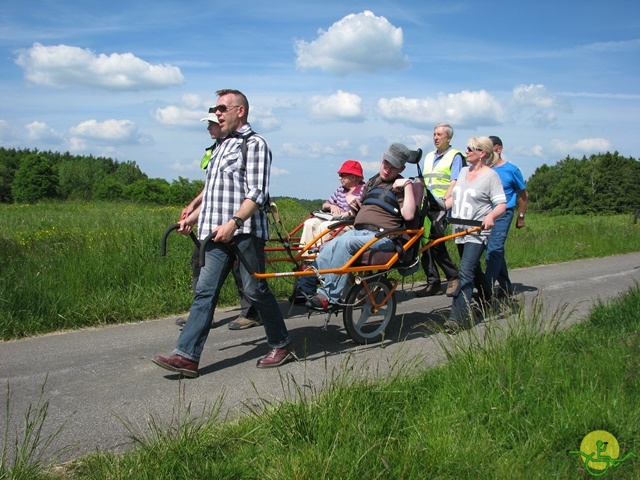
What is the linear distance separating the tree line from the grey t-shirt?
63036mm

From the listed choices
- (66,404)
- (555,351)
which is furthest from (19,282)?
(555,351)

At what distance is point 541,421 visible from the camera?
3.88 metres

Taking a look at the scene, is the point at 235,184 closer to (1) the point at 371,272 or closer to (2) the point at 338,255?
(2) the point at 338,255

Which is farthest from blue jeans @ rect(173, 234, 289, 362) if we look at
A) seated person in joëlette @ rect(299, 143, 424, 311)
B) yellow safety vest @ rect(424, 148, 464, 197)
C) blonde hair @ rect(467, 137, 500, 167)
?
yellow safety vest @ rect(424, 148, 464, 197)

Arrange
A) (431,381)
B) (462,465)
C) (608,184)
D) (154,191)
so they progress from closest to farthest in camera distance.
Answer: (462,465)
(431,381)
(154,191)
(608,184)

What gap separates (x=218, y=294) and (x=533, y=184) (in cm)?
9541

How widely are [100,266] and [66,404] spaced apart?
3731 mm

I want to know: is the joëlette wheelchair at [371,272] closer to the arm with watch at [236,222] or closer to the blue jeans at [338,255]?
the blue jeans at [338,255]

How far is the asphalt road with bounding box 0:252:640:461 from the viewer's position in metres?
4.46

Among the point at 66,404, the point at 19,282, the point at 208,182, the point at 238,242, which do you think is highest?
the point at 208,182

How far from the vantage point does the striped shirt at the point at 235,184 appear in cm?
561

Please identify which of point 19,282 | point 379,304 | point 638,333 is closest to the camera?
point 638,333

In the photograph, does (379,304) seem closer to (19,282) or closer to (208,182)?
(208,182)

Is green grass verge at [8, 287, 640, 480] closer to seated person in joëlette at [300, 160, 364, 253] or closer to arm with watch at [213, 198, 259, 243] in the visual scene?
arm with watch at [213, 198, 259, 243]
